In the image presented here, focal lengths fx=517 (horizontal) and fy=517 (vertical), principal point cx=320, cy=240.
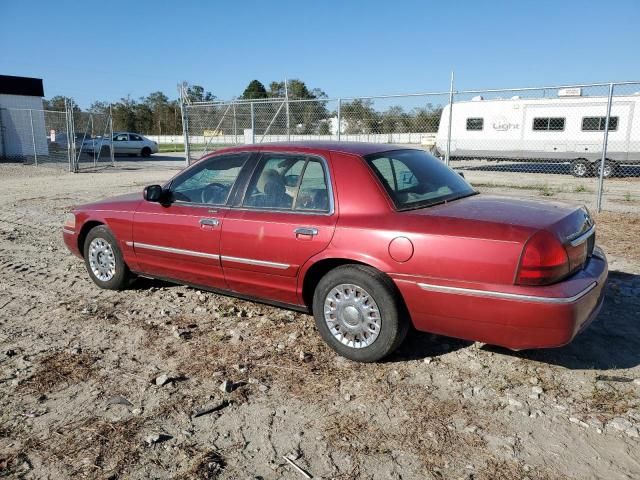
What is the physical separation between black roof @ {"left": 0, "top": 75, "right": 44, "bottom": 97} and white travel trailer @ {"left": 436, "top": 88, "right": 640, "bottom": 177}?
20.6m

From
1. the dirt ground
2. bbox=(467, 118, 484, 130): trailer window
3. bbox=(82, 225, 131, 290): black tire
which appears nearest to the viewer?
the dirt ground

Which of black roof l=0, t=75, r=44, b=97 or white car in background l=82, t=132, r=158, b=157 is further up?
black roof l=0, t=75, r=44, b=97

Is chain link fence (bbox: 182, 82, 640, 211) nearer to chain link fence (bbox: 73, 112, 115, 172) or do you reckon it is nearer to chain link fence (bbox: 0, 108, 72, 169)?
chain link fence (bbox: 73, 112, 115, 172)

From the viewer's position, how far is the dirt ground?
257 cm

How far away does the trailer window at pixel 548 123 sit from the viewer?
18625mm

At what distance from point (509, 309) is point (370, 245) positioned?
951 millimetres

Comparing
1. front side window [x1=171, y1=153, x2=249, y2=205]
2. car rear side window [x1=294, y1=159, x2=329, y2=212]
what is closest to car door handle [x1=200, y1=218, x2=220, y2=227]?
front side window [x1=171, y1=153, x2=249, y2=205]

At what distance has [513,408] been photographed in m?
3.05

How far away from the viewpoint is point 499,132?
1994 centimetres

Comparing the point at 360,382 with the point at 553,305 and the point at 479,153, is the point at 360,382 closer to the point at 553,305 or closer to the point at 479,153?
the point at 553,305

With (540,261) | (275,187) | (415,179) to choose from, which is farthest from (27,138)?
(540,261)

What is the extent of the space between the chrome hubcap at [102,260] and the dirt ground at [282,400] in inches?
18.3

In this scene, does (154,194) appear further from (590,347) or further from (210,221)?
(590,347)

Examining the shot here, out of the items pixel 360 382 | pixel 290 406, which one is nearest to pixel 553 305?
pixel 360 382
